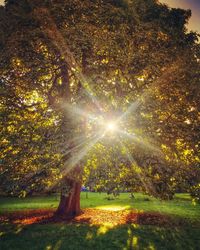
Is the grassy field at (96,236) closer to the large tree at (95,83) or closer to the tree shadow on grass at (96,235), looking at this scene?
the tree shadow on grass at (96,235)

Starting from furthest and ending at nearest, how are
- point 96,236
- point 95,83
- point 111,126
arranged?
point 95,83 → point 96,236 → point 111,126

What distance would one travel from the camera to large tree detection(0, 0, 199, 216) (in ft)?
40.9

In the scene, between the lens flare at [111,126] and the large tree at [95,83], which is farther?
the lens flare at [111,126]

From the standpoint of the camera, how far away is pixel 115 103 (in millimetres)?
13922

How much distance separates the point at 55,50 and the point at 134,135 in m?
6.36

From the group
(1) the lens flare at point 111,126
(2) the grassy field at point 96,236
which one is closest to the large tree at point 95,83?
(1) the lens flare at point 111,126

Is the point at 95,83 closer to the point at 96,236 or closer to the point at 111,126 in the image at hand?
the point at 111,126

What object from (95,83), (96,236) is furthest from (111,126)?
(96,236)

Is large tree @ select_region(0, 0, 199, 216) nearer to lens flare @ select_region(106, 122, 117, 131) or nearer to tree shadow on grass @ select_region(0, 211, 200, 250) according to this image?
lens flare @ select_region(106, 122, 117, 131)

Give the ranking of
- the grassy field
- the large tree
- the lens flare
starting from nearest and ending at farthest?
the grassy field
the large tree
the lens flare

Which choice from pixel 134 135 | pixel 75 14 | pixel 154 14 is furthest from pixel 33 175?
pixel 154 14

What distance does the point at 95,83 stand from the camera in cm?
1356

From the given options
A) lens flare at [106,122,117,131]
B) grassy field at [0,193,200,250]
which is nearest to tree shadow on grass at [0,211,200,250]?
grassy field at [0,193,200,250]

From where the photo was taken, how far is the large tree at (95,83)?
12469mm
